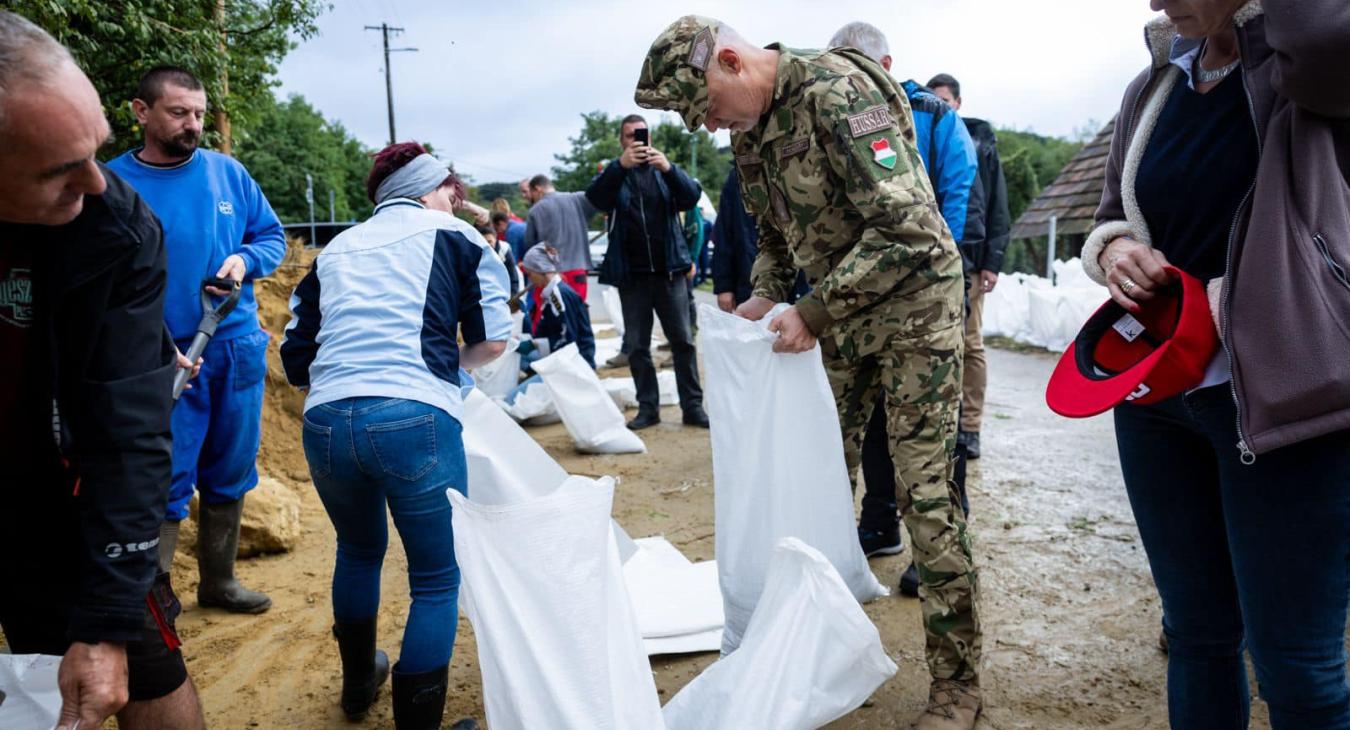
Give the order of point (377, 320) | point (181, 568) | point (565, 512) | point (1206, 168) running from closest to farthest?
point (1206, 168), point (565, 512), point (377, 320), point (181, 568)

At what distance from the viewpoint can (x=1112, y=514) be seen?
165 inches

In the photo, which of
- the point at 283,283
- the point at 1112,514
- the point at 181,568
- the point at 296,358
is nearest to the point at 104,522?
the point at 296,358

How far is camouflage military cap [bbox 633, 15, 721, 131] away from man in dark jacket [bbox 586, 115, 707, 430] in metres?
3.56

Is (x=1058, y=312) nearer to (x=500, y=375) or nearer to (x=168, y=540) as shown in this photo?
(x=500, y=375)

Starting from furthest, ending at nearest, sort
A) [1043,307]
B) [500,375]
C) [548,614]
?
[1043,307]
[500,375]
[548,614]

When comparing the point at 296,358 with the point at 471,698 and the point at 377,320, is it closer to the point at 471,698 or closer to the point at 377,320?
the point at 377,320

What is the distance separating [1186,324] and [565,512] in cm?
122

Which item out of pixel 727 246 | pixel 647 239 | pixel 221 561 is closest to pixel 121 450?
pixel 221 561

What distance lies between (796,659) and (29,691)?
1.49 metres

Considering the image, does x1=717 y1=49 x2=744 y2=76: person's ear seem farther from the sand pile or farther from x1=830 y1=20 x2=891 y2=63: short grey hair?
the sand pile

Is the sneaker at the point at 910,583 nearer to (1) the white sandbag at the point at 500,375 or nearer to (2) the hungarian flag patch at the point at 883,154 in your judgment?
(2) the hungarian flag patch at the point at 883,154

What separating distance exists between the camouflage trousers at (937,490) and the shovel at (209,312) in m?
2.16

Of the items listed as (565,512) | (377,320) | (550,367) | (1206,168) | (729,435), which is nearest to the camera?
(1206,168)

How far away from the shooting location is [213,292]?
312cm
